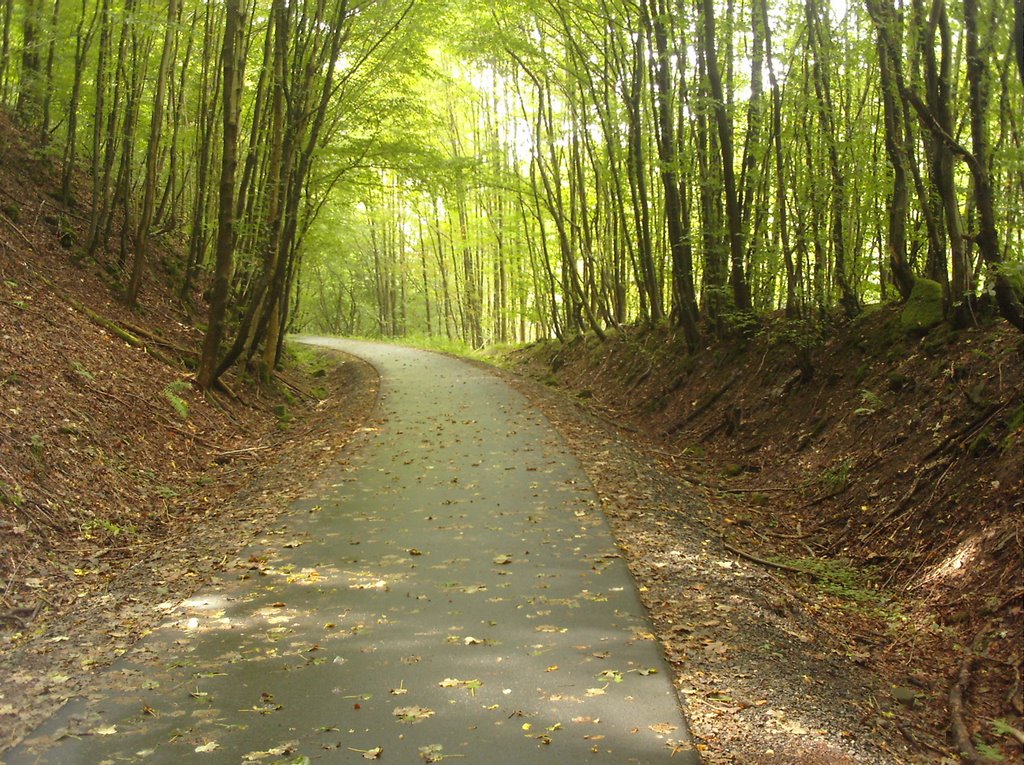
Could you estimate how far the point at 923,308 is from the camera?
901 cm

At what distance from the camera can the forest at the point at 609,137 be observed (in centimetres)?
814

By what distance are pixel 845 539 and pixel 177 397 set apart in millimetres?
9097

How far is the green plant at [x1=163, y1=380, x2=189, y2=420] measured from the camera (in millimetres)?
10703

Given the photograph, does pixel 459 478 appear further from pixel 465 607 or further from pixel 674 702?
pixel 674 702

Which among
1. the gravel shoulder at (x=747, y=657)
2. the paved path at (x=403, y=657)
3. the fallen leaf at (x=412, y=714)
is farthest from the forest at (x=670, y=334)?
the fallen leaf at (x=412, y=714)

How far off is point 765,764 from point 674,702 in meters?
0.60

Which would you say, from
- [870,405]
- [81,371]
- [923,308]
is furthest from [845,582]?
[81,371]

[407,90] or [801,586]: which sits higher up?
[407,90]

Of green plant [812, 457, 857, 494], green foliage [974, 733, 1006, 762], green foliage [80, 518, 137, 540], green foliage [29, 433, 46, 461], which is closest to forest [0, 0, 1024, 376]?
green plant [812, 457, 857, 494]

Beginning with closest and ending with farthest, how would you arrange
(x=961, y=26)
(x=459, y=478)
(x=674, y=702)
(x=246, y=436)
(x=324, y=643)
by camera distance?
(x=674, y=702) < (x=324, y=643) < (x=961, y=26) < (x=459, y=478) < (x=246, y=436)

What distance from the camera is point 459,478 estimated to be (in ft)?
30.9

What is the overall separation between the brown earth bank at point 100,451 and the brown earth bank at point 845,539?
3.65 metres

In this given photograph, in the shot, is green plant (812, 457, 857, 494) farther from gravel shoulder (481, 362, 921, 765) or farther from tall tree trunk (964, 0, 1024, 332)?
tall tree trunk (964, 0, 1024, 332)

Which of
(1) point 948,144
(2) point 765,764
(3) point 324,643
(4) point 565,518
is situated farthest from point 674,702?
(1) point 948,144
